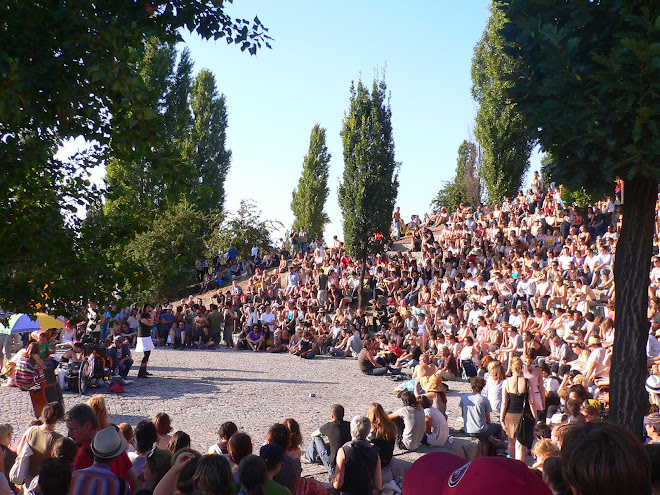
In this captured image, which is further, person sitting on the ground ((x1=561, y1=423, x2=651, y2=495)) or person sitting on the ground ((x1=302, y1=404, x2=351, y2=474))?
person sitting on the ground ((x1=302, y1=404, x2=351, y2=474))

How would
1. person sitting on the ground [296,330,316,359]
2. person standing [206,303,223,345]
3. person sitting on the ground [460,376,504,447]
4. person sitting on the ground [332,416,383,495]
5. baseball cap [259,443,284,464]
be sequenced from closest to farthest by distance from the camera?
1. baseball cap [259,443,284,464]
2. person sitting on the ground [332,416,383,495]
3. person sitting on the ground [460,376,504,447]
4. person sitting on the ground [296,330,316,359]
5. person standing [206,303,223,345]

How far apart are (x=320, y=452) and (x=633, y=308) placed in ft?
14.4

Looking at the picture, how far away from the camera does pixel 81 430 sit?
593 cm

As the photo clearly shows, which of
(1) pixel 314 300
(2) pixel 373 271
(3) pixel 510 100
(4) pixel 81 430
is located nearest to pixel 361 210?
(2) pixel 373 271

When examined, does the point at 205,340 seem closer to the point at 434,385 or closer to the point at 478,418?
the point at 434,385

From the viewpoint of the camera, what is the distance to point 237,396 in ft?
47.3

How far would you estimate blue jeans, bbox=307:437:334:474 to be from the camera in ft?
28.4

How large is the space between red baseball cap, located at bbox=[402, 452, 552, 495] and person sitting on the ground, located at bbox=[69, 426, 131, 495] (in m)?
3.13

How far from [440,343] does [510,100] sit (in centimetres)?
1299

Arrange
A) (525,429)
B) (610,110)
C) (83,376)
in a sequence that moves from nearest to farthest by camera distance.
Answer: (610,110), (525,429), (83,376)

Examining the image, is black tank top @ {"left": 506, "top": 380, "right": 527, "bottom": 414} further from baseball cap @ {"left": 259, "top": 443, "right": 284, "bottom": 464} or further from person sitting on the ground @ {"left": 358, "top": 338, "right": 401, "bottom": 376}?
person sitting on the ground @ {"left": 358, "top": 338, "right": 401, "bottom": 376}

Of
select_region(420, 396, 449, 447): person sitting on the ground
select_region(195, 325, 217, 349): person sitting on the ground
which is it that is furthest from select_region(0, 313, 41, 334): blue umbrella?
select_region(195, 325, 217, 349): person sitting on the ground

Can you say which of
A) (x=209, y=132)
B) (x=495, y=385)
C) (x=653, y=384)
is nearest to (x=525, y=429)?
(x=495, y=385)

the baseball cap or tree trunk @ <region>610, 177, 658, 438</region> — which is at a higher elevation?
tree trunk @ <region>610, 177, 658, 438</region>
